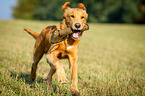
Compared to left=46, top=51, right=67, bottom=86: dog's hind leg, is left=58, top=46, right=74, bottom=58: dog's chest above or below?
above

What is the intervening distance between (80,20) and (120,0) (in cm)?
4393

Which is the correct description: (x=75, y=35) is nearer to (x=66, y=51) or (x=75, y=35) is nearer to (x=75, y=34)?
(x=75, y=34)

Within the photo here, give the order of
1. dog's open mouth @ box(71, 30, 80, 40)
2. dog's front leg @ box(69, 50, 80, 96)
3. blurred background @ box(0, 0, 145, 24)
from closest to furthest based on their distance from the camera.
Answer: dog's front leg @ box(69, 50, 80, 96)
dog's open mouth @ box(71, 30, 80, 40)
blurred background @ box(0, 0, 145, 24)

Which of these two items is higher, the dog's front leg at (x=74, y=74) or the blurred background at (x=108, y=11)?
the blurred background at (x=108, y=11)

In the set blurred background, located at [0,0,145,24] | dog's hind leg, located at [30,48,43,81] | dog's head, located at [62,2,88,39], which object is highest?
blurred background, located at [0,0,145,24]

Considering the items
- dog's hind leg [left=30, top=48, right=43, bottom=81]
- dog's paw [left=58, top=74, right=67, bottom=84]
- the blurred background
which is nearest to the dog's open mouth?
dog's paw [left=58, top=74, right=67, bottom=84]

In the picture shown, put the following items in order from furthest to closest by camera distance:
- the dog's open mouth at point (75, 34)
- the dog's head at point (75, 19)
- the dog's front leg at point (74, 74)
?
the dog's open mouth at point (75, 34) → the dog's head at point (75, 19) → the dog's front leg at point (74, 74)

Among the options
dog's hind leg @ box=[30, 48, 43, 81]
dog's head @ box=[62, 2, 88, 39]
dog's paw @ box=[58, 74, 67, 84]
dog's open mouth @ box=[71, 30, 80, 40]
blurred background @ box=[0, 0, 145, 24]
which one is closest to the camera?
dog's paw @ box=[58, 74, 67, 84]

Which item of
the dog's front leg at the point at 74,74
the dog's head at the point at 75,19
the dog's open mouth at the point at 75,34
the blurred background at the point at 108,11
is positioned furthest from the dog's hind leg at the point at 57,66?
the blurred background at the point at 108,11

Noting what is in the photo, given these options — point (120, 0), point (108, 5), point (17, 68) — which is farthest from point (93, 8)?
point (17, 68)

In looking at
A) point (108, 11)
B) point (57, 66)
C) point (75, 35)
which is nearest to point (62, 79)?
point (57, 66)

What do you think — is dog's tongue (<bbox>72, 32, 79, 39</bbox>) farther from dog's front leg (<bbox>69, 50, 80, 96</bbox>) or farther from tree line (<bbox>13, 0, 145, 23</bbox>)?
tree line (<bbox>13, 0, 145, 23</bbox>)

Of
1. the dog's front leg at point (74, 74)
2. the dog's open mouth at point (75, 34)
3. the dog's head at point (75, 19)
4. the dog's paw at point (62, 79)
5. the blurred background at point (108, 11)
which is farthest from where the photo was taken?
the blurred background at point (108, 11)

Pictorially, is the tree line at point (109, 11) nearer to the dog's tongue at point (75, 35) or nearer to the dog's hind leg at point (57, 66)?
the dog's tongue at point (75, 35)
